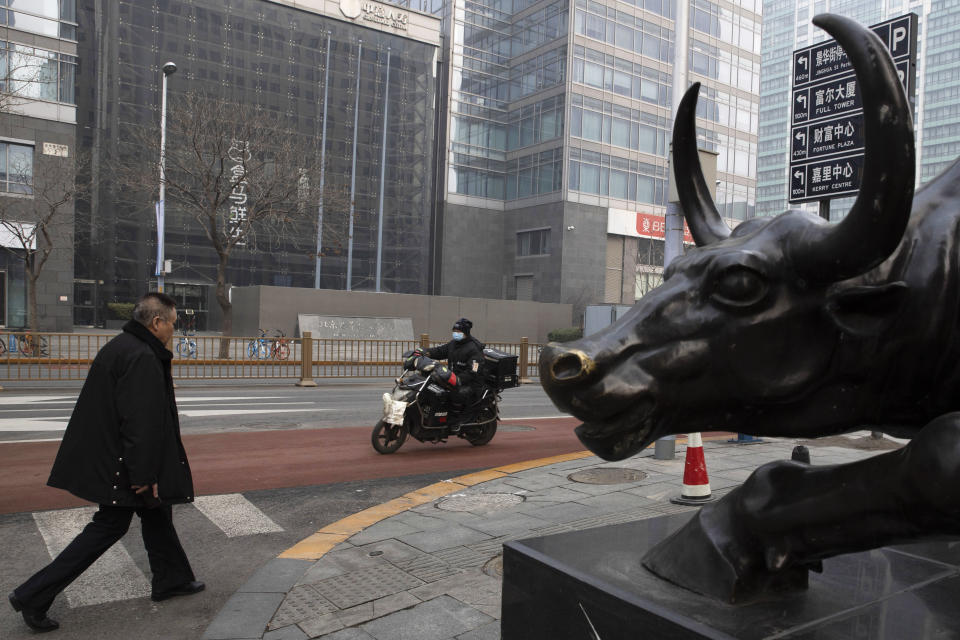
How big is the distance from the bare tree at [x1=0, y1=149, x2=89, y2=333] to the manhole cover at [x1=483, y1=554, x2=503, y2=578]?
23873mm

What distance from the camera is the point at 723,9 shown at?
48656mm

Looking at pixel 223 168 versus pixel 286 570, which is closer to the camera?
pixel 286 570

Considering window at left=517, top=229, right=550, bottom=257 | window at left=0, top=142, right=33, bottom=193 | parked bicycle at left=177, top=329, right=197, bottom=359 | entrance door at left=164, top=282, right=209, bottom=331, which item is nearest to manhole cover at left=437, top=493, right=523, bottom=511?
parked bicycle at left=177, top=329, right=197, bottom=359

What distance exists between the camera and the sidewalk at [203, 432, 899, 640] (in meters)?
3.64

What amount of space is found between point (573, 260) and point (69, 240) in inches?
1105

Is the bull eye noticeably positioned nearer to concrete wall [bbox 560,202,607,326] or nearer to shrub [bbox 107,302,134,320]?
shrub [bbox 107,302,134,320]

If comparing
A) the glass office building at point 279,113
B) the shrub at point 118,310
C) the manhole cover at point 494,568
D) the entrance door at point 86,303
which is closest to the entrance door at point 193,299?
the glass office building at point 279,113

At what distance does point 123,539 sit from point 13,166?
30243mm

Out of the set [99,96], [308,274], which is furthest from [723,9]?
[99,96]

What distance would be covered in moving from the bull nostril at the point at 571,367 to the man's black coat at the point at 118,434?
121 inches

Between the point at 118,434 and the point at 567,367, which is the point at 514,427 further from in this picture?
the point at 567,367

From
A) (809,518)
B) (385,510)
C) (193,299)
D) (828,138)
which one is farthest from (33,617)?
(193,299)

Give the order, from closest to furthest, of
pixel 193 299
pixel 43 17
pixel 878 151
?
pixel 878 151 < pixel 43 17 < pixel 193 299

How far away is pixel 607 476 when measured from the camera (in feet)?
23.5
